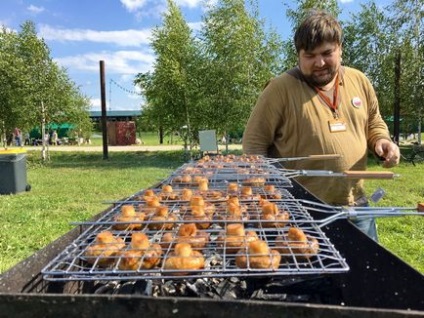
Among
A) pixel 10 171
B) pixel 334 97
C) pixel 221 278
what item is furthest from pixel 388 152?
pixel 10 171

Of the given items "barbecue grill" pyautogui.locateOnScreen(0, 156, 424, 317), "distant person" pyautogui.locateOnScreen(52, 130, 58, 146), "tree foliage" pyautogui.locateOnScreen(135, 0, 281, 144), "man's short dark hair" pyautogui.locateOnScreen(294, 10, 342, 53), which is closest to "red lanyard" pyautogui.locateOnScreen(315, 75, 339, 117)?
"man's short dark hair" pyautogui.locateOnScreen(294, 10, 342, 53)

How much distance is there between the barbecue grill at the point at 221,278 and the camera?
3.19ft

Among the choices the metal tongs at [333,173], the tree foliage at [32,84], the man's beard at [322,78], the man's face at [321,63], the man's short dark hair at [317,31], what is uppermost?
the tree foliage at [32,84]

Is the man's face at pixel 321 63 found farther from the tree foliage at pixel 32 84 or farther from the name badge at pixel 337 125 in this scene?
the tree foliage at pixel 32 84

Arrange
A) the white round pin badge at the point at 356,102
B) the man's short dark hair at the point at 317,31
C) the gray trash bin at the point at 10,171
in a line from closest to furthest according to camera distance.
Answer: the man's short dark hair at the point at 317,31
the white round pin badge at the point at 356,102
the gray trash bin at the point at 10,171

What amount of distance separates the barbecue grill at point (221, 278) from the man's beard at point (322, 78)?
0.87 meters

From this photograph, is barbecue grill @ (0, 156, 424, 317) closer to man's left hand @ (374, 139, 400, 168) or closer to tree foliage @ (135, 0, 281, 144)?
man's left hand @ (374, 139, 400, 168)

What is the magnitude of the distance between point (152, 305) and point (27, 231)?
5915mm

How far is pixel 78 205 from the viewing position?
8414mm

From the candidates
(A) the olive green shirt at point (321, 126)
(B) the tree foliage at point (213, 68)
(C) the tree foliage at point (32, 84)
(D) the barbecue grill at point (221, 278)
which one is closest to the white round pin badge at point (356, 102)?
(A) the olive green shirt at point (321, 126)

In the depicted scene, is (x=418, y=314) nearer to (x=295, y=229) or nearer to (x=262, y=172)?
(x=295, y=229)

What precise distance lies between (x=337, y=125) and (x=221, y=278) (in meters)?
1.54

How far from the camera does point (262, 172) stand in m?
2.58

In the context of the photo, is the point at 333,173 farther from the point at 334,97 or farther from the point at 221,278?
the point at 221,278
